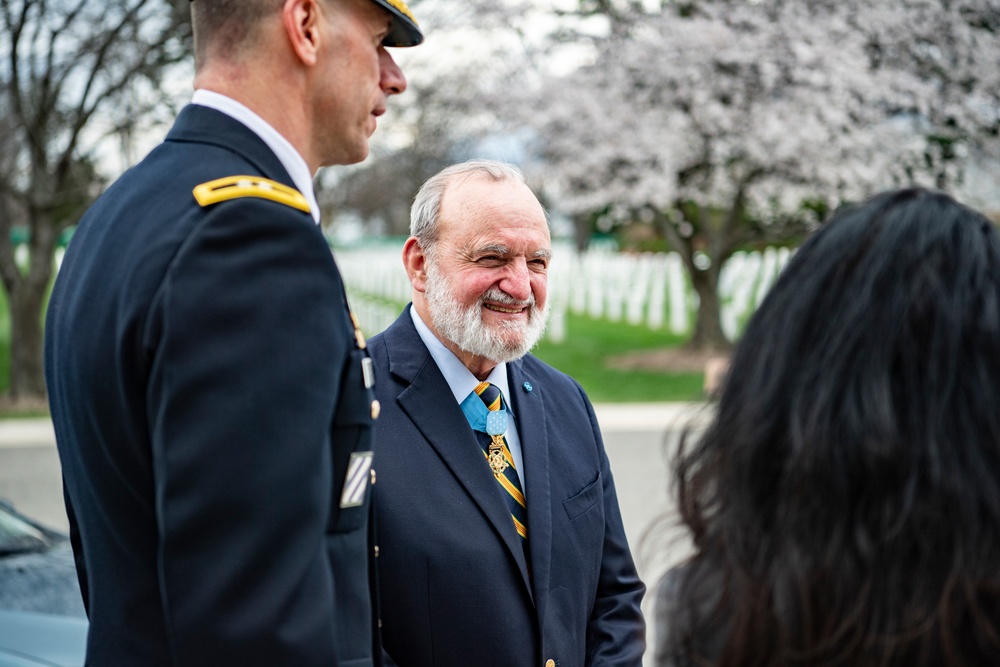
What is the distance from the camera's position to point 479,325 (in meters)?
2.71

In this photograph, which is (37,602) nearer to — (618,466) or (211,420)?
(211,420)

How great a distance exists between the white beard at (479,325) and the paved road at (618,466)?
3.90 m

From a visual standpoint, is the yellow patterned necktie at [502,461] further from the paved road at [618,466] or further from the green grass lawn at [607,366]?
the green grass lawn at [607,366]

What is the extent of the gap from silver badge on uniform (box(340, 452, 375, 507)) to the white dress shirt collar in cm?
38

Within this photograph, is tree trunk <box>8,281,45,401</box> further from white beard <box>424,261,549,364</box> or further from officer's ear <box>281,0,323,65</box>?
officer's ear <box>281,0,323,65</box>

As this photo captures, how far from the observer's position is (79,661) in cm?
332

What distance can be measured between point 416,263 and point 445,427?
56 centimetres

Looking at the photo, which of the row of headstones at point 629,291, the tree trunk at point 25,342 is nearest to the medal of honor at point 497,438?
the tree trunk at point 25,342

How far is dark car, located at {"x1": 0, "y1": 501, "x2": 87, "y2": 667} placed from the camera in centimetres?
333

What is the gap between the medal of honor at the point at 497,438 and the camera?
103 inches

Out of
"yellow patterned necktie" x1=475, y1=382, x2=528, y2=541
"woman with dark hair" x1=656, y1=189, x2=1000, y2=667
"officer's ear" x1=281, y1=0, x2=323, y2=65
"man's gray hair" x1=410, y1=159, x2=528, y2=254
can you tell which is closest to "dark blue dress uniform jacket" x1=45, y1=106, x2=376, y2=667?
"officer's ear" x1=281, y1=0, x2=323, y2=65

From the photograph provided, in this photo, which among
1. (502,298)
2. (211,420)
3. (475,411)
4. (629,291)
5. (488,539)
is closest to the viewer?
(211,420)

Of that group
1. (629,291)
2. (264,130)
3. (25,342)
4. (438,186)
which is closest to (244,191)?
(264,130)

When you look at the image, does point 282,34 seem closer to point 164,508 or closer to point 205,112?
point 205,112
